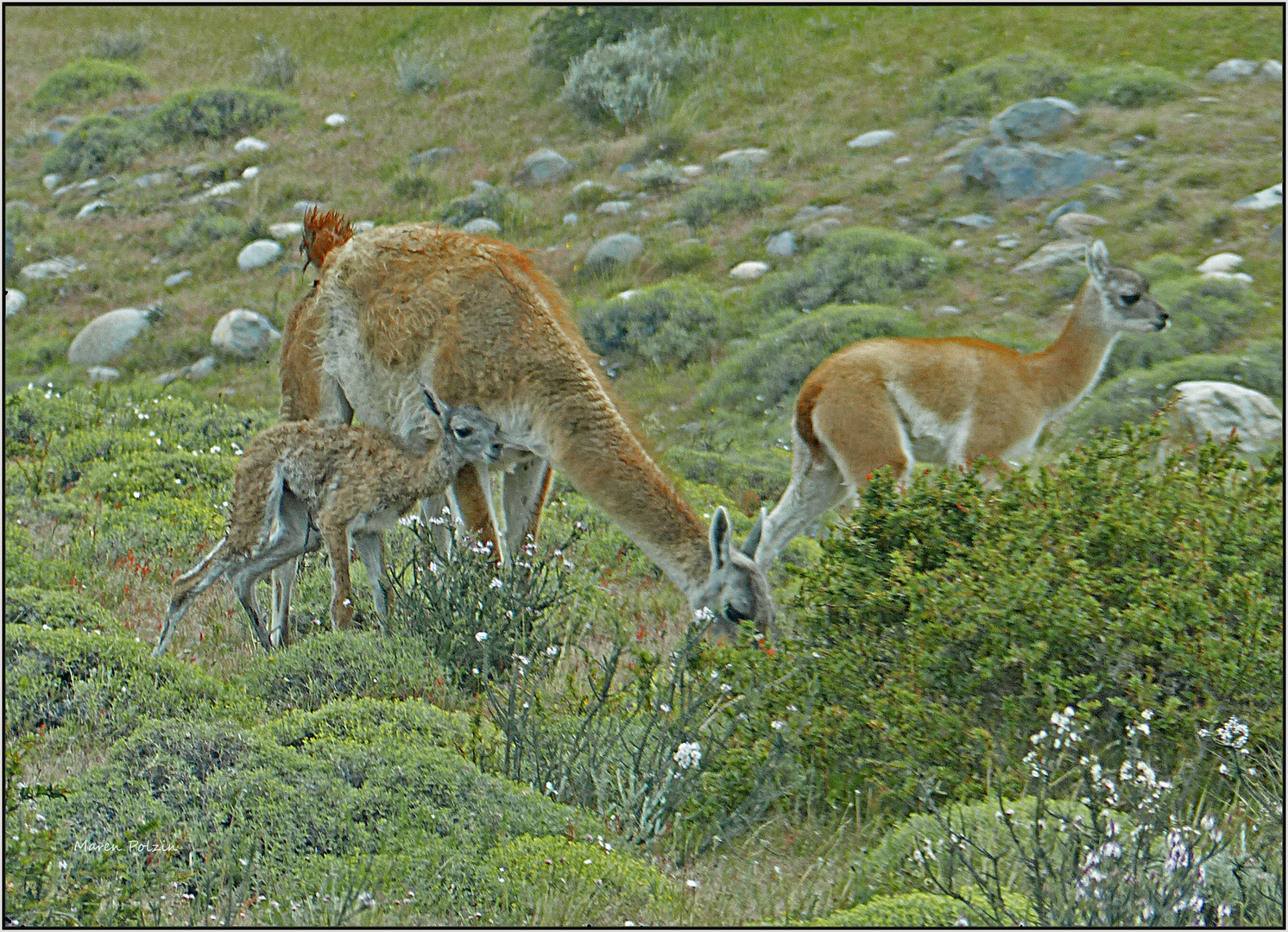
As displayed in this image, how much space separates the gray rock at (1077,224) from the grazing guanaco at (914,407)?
6.88m

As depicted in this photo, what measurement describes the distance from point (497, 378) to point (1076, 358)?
4890mm

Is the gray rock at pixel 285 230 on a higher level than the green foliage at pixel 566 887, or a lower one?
lower

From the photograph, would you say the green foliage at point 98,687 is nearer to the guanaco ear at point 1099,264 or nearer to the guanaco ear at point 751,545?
the guanaco ear at point 751,545

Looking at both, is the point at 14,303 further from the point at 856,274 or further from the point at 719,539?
the point at 719,539

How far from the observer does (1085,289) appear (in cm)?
1014

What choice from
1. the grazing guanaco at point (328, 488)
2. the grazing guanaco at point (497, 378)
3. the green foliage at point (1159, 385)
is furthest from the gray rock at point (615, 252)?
the grazing guanaco at point (328, 488)

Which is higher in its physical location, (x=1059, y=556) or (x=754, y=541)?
(x=1059, y=556)

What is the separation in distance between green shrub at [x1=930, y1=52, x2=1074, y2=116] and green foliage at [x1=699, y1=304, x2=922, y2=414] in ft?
21.0

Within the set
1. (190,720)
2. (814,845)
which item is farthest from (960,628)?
(190,720)

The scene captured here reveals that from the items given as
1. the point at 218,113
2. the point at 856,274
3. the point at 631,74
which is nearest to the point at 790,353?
the point at 856,274

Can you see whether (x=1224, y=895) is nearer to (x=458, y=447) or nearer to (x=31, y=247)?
(x=458, y=447)

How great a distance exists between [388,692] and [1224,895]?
3644 millimetres

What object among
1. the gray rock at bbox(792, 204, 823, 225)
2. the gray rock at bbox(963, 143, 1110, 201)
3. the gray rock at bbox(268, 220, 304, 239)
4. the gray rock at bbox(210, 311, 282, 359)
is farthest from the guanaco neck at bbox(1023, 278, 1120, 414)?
the gray rock at bbox(268, 220, 304, 239)

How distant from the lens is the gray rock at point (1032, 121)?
1847cm
